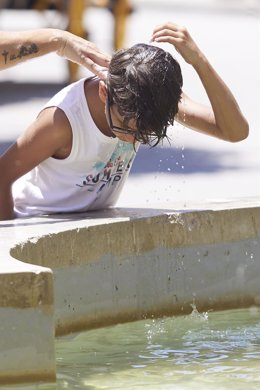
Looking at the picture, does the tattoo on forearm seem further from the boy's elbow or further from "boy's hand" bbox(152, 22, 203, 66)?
the boy's elbow

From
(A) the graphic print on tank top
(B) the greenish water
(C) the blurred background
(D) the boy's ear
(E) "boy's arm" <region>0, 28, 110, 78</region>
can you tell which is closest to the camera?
(B) the greenish water

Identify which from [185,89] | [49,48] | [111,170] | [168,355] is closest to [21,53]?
[49,48]

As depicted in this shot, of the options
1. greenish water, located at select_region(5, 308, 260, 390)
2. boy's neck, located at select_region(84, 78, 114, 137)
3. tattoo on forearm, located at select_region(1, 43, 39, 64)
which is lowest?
greenish water, located at select_region(5, 308, 260, 390)

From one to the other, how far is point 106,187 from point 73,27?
822 centimetres

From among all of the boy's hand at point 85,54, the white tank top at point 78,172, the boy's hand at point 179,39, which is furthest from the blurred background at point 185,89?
the boy's hand at point 85,54

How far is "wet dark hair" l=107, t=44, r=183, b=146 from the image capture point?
4.89 metres

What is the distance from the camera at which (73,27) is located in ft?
44.3

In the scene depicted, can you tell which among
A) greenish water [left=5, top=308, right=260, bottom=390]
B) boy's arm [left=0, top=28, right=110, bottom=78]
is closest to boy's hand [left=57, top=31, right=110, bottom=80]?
boy's arm [left=0, top=28, right=110, bottom=78]

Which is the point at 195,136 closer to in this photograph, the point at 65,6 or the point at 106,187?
the point at 65,6

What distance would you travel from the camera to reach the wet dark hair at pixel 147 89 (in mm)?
4887

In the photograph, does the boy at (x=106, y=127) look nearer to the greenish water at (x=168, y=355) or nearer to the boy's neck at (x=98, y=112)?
the boy's neck at (x=98, y=112)

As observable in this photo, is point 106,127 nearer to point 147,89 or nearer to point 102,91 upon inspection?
point 102,91

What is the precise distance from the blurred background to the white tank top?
0.96ft

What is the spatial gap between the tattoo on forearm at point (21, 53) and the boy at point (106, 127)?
201 millimetres
